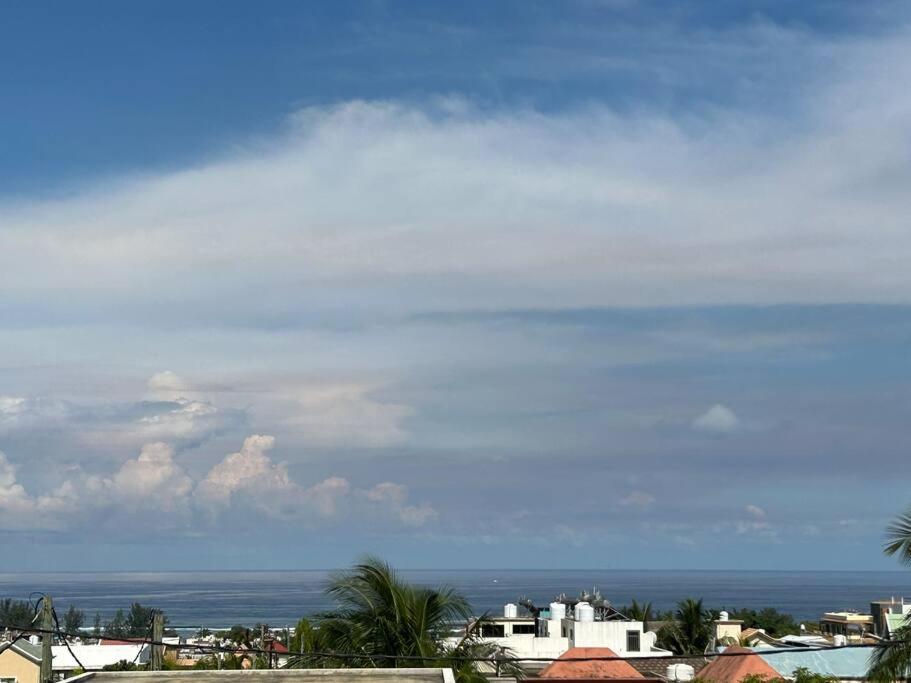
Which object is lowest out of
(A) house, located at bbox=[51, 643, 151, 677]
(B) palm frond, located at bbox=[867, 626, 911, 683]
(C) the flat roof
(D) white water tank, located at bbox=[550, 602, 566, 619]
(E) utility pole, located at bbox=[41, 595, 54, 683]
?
(A) house, located at bbox=[51, 643, 151, 677]

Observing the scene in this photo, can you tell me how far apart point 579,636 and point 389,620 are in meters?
54.6

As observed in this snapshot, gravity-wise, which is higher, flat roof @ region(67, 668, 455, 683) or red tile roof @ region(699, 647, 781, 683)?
flat roof @ region(67, 668, 455, 683)

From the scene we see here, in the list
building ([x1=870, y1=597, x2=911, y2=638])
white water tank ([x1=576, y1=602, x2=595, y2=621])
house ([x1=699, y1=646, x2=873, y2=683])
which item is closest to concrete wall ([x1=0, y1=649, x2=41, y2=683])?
house ([x1=699, y1=646, x2=873, y2=683])

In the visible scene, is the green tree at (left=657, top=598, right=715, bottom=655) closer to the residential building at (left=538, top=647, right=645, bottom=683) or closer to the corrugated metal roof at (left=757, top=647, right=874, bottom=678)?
the corrugated metal roof at (left=757, top=647, right=874, bottom=678)

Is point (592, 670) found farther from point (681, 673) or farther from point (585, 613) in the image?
point (585, 613)

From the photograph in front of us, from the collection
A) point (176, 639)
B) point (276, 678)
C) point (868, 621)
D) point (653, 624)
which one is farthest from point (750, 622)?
point (276, 678)

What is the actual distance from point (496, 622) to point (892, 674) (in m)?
68.1

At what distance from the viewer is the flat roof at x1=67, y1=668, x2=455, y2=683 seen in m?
18.8

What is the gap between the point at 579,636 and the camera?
80.7 m

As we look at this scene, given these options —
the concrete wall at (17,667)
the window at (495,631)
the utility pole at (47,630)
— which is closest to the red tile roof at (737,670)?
the utility pole at (47,630)

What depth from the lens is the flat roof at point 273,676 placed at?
1875 cm

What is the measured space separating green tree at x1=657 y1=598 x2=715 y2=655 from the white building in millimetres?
2333

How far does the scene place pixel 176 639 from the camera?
110m

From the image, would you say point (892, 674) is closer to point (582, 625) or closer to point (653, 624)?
point (582, 625)
